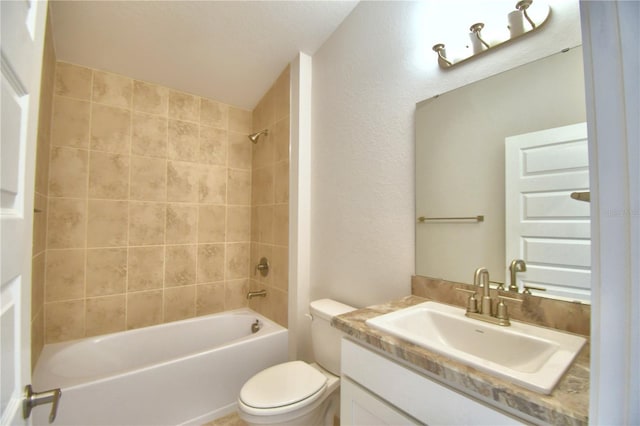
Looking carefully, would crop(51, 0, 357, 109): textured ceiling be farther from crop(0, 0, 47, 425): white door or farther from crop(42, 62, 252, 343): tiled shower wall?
crop(0, 0, 47, 425): white door

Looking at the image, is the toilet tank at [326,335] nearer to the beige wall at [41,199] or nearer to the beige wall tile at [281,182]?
the beige wall tile at [281,182]

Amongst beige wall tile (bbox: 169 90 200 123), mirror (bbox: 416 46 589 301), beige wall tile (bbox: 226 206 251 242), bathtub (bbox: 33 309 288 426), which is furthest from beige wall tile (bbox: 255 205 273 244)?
mirror (bbox: 416 46 589 301)

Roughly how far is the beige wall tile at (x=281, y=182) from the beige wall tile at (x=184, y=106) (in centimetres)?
84

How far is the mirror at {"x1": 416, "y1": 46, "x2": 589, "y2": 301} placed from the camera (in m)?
0.96

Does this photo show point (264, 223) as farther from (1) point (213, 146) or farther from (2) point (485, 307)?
(2) point (485, 307)

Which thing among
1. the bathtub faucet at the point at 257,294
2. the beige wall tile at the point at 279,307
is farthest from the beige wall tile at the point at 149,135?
the beige wall tile at the point at 279,307

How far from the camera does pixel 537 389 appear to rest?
1.90 ft

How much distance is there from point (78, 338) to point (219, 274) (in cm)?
99

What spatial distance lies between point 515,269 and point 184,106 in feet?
8.21

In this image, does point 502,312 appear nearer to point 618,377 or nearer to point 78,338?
point 618,377

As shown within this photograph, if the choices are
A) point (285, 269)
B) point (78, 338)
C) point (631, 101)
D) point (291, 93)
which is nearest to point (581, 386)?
point (631, 101)

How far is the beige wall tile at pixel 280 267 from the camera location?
2.11 m

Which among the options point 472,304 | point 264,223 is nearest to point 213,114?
point 264,223

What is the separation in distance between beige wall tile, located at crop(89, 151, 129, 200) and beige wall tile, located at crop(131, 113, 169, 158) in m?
0.13
